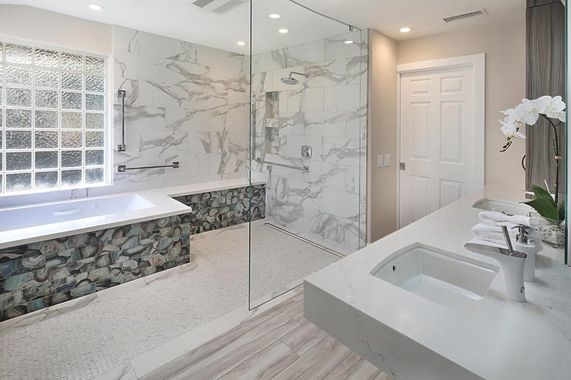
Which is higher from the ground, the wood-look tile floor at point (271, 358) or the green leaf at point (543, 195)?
the green leaf at point (543, 195)

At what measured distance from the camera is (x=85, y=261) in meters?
2.71

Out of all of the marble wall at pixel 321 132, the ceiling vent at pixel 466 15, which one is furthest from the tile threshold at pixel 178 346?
the ceiling vent at pixel 466 15

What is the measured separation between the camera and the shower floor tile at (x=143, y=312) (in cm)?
194

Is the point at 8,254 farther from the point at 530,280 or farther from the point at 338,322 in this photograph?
the point at 530,280

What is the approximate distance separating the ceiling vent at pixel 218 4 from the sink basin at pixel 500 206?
259cm

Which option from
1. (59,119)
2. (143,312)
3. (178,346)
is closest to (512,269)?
(178,346)

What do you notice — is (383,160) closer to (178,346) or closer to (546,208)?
(546,208)

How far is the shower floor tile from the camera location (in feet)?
6.38

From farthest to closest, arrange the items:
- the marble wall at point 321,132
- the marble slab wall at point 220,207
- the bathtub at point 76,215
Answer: the marble slab wall at point 220,207
the marble wall at point 321,132
the bathtub at point 76,215

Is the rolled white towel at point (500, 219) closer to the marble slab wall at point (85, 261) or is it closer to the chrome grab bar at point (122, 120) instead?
the marble slab wall at point (85, 261)

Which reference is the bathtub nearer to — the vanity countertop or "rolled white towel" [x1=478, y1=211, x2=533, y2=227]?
the vanity countertop

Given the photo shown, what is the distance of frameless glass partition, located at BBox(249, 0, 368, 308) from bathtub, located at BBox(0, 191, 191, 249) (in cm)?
105

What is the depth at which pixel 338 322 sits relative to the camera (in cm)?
96

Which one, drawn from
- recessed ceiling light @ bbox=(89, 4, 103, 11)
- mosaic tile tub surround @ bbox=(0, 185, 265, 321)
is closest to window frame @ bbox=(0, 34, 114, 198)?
recessed ceiling light @ bbox=(89, 4, 103, 11)
